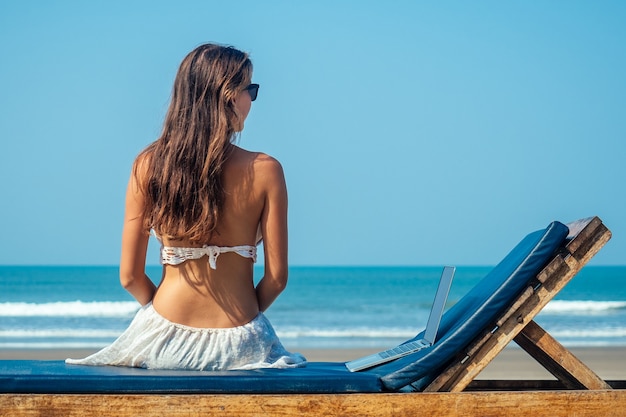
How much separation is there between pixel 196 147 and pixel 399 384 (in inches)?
44.6

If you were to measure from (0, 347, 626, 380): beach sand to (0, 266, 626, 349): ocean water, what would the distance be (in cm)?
120

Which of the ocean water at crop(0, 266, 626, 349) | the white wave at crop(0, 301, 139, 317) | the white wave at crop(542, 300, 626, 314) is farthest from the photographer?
the white wave at crop(542, 300, 626, 314)

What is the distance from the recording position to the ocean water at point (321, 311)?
15148mm

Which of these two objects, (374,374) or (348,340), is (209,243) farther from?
(348,340)

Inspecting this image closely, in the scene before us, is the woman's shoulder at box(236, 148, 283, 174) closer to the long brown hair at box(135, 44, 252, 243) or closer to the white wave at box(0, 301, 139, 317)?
the long brown hair at box(135, 44, 252, 243)

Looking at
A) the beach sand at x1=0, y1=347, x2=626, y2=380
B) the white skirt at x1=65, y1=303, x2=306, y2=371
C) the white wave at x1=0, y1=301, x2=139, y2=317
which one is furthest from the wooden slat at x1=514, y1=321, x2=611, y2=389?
the white wave at x1=0, y1=301, x2=139, y2=317

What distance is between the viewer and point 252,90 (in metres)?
3.34

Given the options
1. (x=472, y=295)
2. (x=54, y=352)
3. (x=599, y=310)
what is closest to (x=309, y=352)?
(x=54, y=352)

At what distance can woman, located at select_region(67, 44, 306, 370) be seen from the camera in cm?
324

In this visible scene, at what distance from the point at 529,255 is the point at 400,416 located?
73 cm

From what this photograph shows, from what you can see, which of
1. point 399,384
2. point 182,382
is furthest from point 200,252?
point 399,384

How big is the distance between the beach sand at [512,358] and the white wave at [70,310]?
402 inches

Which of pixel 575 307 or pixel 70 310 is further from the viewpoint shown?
pixel 70 310

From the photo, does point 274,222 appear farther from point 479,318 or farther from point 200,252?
point 479,318
